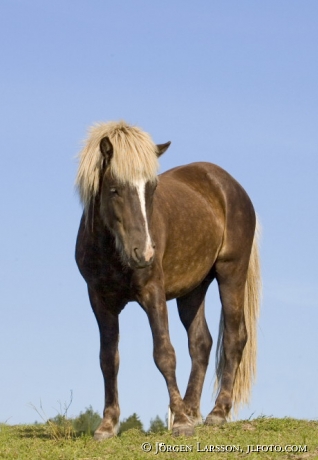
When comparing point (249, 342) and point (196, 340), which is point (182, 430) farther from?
point (249, 342)

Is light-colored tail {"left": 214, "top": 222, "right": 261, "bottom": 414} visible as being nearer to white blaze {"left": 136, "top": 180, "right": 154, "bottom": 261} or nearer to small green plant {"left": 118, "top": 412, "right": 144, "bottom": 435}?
small green plant {"left": 118, "top": 412, "right": 144, "bottom": 435}

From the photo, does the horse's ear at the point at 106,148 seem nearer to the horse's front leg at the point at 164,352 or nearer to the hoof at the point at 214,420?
the horse's front leg at the point at 164,352

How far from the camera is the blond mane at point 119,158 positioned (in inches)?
336

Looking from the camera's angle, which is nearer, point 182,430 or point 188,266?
point 182,430

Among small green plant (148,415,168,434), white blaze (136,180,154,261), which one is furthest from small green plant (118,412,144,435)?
white blaze (136,180,154,261)

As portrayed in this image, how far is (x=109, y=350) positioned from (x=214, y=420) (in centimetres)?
146

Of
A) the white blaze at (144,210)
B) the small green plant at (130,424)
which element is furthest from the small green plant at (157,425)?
the white blaze at (144,210)

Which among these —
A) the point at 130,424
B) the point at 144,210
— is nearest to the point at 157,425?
the point at 130,424

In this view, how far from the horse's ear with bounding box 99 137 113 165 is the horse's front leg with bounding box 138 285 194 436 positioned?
1.24 metres

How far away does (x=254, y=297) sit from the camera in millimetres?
11406

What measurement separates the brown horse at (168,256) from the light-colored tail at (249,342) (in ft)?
0.04

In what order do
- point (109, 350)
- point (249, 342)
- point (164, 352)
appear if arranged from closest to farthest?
point (164, 352), point (109, 350), point (249, 342)

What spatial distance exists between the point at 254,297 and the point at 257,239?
28.9 inches

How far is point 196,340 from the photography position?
35.6ft
